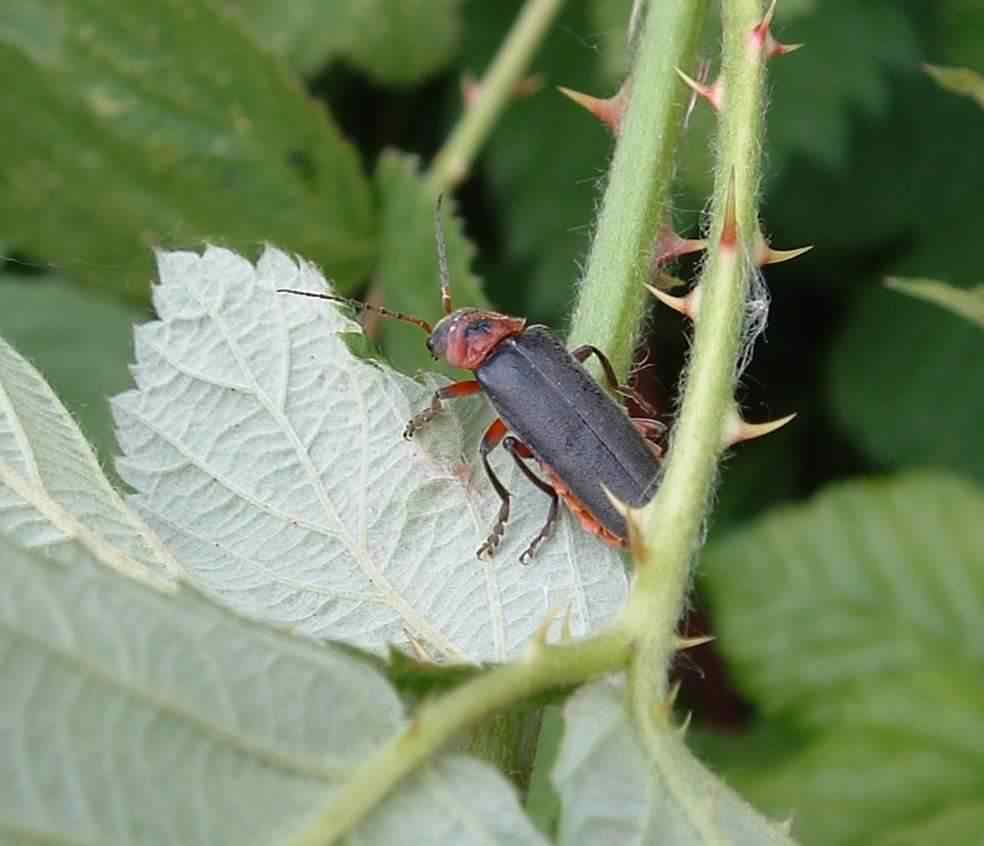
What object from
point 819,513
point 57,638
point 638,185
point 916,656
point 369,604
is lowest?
point 916,656

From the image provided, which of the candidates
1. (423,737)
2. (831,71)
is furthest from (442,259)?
(831,71)

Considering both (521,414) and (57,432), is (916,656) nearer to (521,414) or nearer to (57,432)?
(521,414)

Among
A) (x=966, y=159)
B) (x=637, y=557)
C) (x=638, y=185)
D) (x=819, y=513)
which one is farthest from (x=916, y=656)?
(x=637, y=557)

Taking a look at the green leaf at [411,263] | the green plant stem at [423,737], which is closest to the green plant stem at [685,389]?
the green plant stem at [423,737]

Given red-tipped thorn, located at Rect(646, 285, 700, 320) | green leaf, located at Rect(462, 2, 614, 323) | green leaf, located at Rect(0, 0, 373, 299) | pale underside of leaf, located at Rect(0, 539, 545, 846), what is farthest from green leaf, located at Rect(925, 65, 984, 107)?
green leaf, located at Rect(462, 2, 614, 323)

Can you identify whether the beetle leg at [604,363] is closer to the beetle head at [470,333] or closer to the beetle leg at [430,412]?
the beetle leg at [430,412]

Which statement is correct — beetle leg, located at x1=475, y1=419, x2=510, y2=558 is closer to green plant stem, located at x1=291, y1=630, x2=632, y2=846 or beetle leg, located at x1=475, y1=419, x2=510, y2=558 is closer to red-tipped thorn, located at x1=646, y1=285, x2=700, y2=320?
red-tipped thorn, located at x1=646, y1=285, x2=700, y2=320
